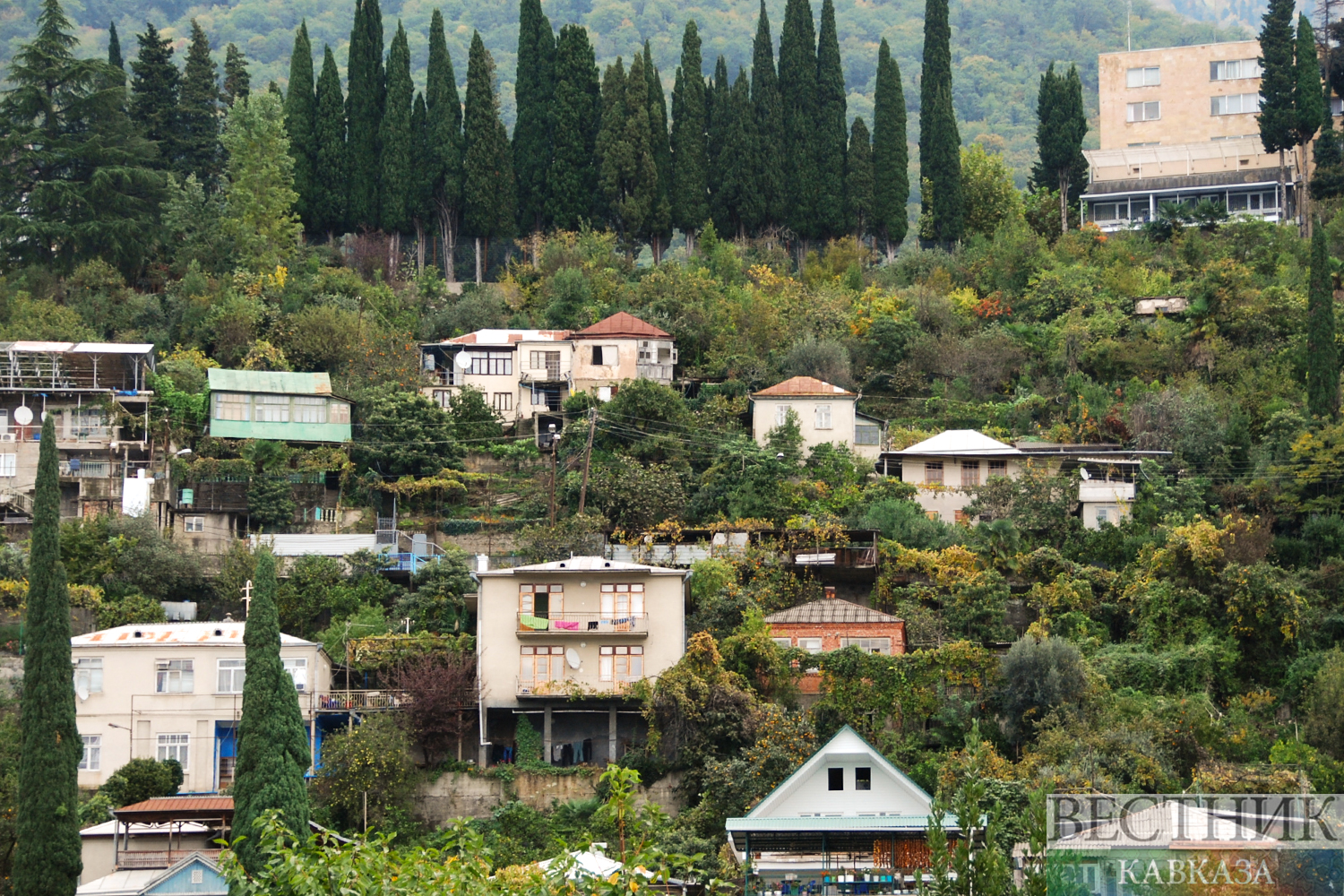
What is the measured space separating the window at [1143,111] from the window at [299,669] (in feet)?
159

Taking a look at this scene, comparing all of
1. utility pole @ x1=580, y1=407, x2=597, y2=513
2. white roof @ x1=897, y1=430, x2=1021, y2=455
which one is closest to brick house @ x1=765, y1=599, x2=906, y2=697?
utility pole @ x1=580, y1=407, x2=597, y2=513

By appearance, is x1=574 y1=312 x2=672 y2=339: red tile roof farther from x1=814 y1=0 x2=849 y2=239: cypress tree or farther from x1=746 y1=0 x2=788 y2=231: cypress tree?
x1=814 y1=0 x2=849 y2=239: cypress tree

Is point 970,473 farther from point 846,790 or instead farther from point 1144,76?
point 1144,76

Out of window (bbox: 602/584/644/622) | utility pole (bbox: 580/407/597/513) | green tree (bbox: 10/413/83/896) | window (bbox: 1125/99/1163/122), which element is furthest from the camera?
window (bbox: 1125/99/1163/122)

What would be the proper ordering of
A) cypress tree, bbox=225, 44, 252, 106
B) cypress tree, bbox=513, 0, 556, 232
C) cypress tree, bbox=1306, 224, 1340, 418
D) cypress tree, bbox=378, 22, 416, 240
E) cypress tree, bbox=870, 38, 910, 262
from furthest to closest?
cypress tree, bbox=225, 44, 252, 106
cypress tree, bbox=870, 38, 910, 262
cypress tree, bbox=513, 0, 556, 232
cypress tree, bbox=378, 22, 416, 240
cypress tree, bbox=1306, 224, 1340, 418

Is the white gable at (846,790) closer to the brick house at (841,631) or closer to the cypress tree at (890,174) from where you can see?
the brick house at (841,631)

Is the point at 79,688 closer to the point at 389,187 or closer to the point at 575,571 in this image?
the point at 575,571

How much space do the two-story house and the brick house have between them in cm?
279

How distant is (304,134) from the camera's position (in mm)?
80375

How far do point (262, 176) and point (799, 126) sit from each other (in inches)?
842

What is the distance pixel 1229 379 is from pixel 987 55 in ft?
290

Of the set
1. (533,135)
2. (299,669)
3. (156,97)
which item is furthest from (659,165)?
(299,669)

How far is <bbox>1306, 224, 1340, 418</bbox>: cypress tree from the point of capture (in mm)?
59219

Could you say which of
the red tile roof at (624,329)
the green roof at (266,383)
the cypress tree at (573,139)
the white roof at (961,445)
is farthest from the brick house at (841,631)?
the cypress tree at (573,139)
